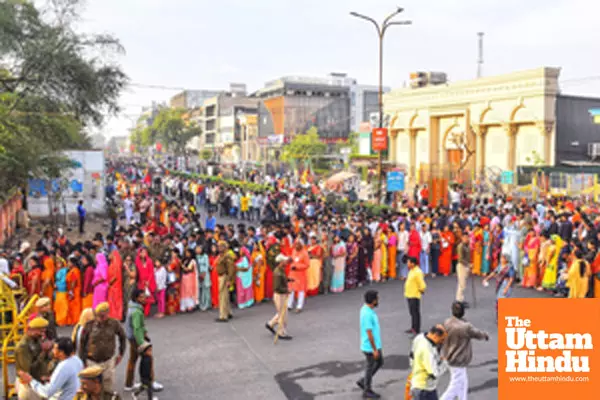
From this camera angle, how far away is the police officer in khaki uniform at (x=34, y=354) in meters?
6.27

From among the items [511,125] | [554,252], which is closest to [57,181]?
[554,252]

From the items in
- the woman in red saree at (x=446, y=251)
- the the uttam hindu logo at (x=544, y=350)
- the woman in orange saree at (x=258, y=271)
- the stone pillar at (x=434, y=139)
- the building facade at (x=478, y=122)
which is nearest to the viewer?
the the uttam hindu logo at (x=544, y=350)

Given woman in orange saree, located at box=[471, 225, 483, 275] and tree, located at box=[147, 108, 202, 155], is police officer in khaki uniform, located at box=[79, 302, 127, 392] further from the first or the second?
tree, located at box=[147, 108, 202, 155]

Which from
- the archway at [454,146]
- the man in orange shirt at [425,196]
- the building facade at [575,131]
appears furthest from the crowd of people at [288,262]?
the archway at [454,146]

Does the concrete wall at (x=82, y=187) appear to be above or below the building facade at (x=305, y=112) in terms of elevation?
below

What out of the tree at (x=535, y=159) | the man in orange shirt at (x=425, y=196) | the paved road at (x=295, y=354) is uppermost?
the tree at (x=535, y=159)

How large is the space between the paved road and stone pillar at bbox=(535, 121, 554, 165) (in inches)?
925

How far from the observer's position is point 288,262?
1056 centimetres

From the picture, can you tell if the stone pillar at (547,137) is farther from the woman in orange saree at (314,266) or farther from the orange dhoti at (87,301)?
the orange dhoti at (87,301)

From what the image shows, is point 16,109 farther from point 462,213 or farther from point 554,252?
point 554,252

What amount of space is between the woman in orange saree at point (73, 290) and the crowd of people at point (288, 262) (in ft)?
0.06

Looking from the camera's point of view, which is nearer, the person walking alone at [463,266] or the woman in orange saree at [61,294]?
the woman in orange saree at [61,294]

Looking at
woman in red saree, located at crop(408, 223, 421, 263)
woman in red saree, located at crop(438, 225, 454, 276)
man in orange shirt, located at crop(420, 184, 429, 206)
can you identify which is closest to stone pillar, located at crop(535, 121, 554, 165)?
man in orange shirt, located at crop(420, 184, 429, 206)

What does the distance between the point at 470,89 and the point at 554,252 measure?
2735 cm
